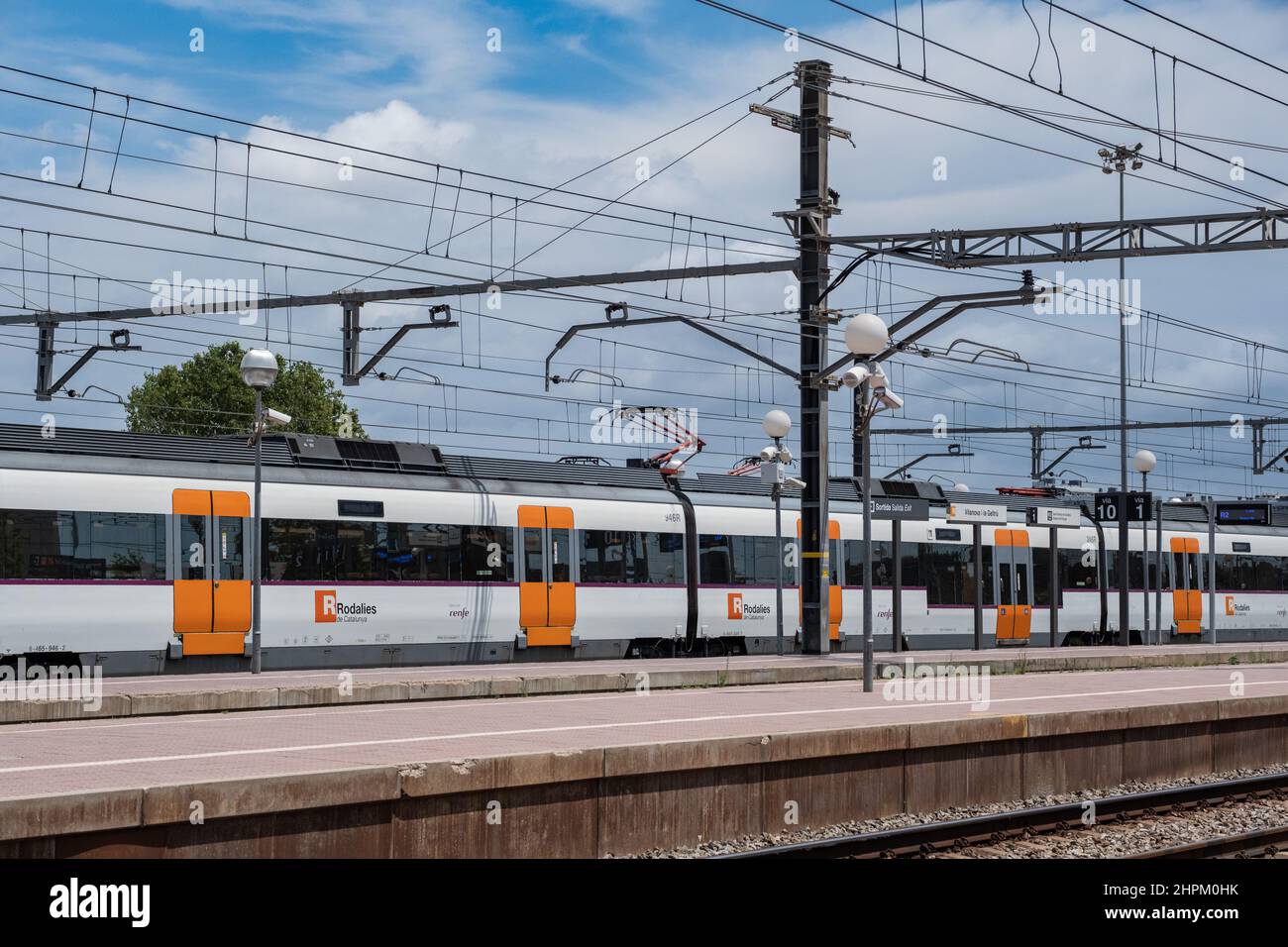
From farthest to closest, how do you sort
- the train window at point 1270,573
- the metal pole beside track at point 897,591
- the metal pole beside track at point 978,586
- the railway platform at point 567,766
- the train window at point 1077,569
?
the train window at point 1270,573 < the train window at point 1077,569 < the metal pole beside track at point 978,586 < the metal pole beside track at point 897,591 < the railway platform at point 567,766

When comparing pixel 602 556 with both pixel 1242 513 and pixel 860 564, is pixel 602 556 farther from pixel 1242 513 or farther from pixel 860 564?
pixel 1242 513

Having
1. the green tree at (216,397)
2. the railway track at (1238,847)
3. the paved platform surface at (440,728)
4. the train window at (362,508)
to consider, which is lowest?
the railway track at (1238,847)

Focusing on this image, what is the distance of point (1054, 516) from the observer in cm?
3475

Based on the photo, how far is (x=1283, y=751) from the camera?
1884 centimetres

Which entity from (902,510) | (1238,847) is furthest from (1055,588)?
(1238,847)

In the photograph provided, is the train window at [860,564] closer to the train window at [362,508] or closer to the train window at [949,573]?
the train window at [949,573]

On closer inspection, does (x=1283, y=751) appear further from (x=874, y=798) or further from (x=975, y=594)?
(x=975, y=594)

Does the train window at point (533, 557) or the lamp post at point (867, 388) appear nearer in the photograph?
the lamp post at point (867, 388)

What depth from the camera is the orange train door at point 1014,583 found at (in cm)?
3647

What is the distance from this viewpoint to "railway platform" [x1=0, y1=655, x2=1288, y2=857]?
885cm

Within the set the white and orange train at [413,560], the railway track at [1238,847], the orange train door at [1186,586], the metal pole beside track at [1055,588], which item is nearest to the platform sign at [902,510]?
the white and orange train at [413,560]

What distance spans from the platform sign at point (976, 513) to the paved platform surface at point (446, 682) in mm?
3667

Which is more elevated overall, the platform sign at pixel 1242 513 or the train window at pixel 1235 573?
the platform sign at pixel 1242 513

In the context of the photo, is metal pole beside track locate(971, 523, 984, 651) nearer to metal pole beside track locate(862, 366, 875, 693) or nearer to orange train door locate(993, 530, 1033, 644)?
orange train door locate(993, 530, 1033, 644)
